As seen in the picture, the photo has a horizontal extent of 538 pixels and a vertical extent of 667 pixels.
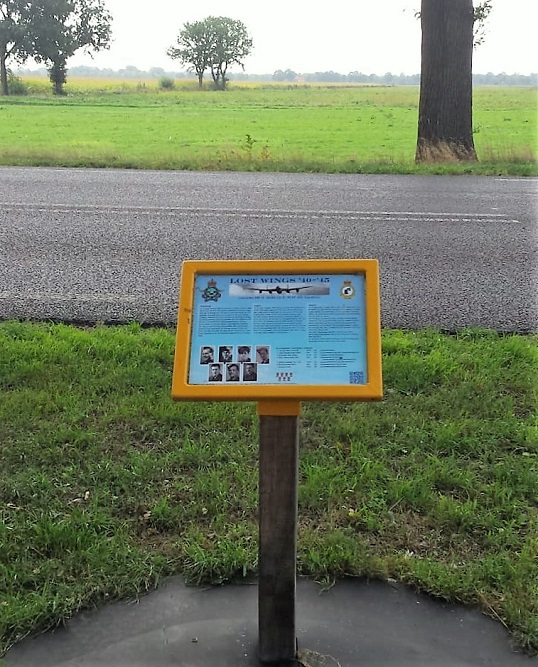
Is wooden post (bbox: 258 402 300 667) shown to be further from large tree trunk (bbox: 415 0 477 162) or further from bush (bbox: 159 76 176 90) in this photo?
bush (bbox: 159 76 176 90)

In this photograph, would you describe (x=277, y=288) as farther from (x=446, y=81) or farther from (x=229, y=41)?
(x=229, y=41)

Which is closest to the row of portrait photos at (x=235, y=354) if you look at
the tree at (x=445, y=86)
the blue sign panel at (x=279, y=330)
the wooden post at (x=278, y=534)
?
the blue sign panel at (x=279, y=330)

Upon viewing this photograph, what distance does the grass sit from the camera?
2.49 m

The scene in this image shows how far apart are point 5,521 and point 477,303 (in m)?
3.37

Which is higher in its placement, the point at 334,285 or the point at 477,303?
the point at 334,285

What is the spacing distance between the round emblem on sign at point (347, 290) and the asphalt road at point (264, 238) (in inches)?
104

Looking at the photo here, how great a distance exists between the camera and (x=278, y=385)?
6.12 ft

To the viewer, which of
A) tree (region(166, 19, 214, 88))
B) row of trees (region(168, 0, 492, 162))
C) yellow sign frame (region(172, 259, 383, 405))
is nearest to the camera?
yellow sign frame (region(172, 259, 383, 405))

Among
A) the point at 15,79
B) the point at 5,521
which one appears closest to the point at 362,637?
the point at 5,521

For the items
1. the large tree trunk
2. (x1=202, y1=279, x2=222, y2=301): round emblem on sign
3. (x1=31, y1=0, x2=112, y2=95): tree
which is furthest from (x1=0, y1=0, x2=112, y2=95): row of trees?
(x1=202, y1=279, x2=222, y2=301): round emblem on sign

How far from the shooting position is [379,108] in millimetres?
32094

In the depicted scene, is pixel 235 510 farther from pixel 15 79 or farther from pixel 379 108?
pixel 15 79

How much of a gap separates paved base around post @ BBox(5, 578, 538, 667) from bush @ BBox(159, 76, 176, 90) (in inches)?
1663

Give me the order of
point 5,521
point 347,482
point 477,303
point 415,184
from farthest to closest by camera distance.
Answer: point 415,184, point 477,303, point 347,482, point 5,521
